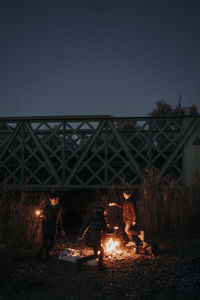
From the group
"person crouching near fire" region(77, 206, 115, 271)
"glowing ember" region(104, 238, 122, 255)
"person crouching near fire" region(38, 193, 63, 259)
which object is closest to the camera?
"person crouching near fire" region(77, 206, 115, 271)

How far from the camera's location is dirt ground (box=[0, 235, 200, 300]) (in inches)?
158

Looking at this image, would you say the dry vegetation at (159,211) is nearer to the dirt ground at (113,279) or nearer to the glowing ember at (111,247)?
the glowing ember at (111,247)

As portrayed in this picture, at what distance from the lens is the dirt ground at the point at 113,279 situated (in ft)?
13.2

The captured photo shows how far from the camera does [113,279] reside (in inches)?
181

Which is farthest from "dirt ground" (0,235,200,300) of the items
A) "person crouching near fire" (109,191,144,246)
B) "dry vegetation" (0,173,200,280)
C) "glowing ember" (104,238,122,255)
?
"dry vegetation" (0,173,200,280)

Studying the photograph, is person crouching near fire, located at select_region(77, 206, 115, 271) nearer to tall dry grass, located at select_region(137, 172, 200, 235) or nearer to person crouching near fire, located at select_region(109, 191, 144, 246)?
person crouching near fire, located at select_region(109, 191, 144, 246)

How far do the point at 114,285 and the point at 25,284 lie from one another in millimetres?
1353

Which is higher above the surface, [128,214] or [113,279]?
[128,214]

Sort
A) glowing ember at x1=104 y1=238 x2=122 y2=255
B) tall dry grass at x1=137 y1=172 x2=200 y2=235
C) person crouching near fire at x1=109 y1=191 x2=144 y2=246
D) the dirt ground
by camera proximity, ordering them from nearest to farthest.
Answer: the dirt ground → glowing ember at x1=104 y1=238 x2=122 y2=255 → person crouching near fire at x1=109 y1=191 x2=144 y2=246 → tall dry grass at x1=137 y1=172 x2=200 y2=235

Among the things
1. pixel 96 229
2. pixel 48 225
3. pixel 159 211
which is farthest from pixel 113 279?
pixel 159 211

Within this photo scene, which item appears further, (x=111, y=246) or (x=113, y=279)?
(x=111, y=246)

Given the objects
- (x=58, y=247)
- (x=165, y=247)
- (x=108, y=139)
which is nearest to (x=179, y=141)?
(x=108, y=139)

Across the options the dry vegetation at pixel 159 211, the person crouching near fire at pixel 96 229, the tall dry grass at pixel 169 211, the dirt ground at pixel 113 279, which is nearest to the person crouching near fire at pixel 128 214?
the dirt ground at pixel 113 279

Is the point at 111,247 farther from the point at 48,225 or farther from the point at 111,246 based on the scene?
the point at 48,225
